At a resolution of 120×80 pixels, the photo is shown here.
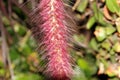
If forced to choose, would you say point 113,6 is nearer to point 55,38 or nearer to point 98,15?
point 98,15

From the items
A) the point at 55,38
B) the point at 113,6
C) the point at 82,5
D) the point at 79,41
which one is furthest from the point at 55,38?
the point at 79,41

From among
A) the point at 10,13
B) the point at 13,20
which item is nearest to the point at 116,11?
the point at 10,13

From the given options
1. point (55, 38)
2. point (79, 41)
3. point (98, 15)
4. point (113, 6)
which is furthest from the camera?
point (79, 41)

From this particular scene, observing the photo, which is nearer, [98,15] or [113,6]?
[113,6]

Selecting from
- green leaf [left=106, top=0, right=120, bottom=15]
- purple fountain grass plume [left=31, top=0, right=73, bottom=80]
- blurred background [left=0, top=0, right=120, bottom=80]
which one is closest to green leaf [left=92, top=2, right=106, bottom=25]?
blurred background [left=0, top=0, right=120, bottom=80]

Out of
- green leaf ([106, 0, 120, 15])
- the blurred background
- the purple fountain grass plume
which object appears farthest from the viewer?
the blurred background

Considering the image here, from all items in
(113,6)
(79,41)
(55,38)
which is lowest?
(55,38)

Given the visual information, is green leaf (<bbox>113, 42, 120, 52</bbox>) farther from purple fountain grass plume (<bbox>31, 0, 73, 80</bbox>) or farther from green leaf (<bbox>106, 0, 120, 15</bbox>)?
purple fountain grass plume (<bbox>31, 0, 73, 80</bbox>)
